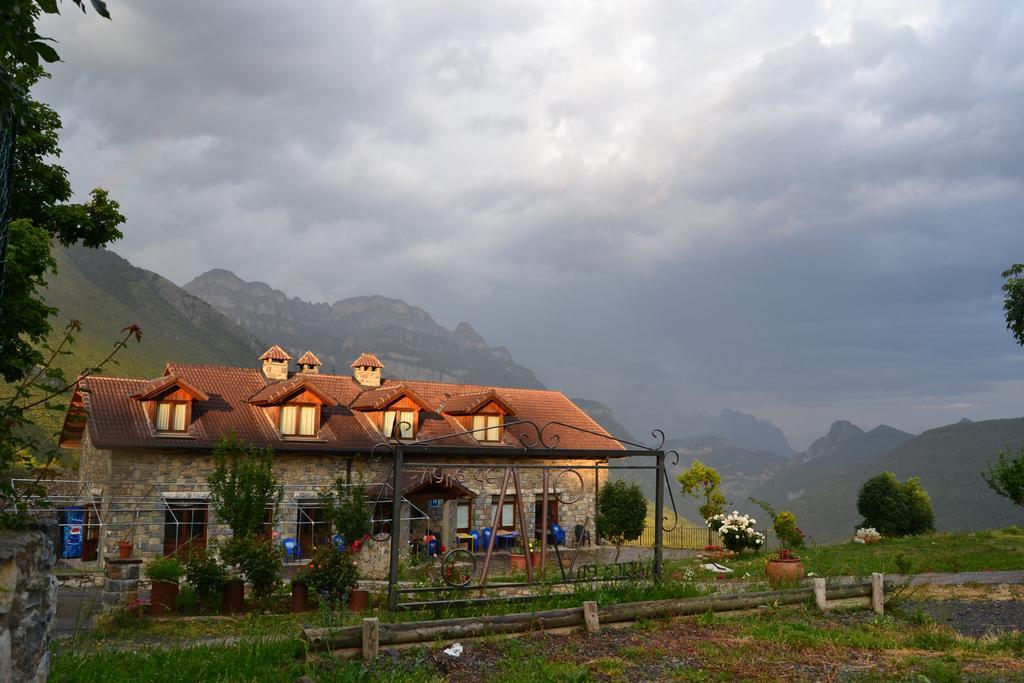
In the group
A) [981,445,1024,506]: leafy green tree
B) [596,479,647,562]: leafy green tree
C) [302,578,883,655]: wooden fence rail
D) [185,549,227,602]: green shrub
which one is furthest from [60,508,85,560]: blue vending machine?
[981,445,1024,506]: leafy green tree

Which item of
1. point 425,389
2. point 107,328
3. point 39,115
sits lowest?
point 425,389

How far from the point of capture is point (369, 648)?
7.58 meters

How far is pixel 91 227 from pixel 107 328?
64.8 meters

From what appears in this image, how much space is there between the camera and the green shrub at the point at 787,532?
24.6m

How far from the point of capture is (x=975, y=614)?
11531mm

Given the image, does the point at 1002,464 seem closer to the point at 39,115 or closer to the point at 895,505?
the point at 895,505

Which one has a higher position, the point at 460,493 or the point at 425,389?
the point at 425,389

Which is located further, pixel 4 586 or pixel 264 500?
pixel 264 500

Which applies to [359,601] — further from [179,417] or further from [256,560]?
[179,417]

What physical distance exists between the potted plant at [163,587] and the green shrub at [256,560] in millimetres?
836

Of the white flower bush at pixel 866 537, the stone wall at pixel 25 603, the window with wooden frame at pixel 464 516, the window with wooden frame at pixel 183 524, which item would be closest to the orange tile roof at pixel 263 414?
the window with wooden frame at pixel 183 524

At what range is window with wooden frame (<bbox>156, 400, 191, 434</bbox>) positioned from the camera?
2223cm

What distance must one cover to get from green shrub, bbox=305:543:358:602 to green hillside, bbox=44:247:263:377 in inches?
1813

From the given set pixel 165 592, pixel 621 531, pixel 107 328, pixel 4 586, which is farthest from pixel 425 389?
pixel 107 328
